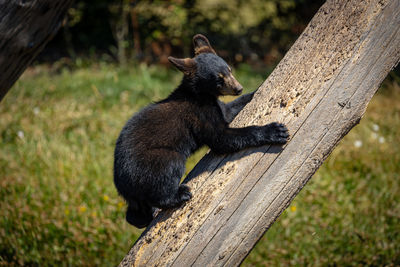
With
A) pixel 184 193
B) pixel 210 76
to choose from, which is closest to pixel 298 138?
pixel 184 193

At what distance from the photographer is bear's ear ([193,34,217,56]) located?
10.7 ft

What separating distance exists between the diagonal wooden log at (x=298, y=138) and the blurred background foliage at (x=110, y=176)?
4.62ft

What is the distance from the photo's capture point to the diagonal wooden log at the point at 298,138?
211cm

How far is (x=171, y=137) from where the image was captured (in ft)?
9.00

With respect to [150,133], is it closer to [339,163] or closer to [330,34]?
[330,34]

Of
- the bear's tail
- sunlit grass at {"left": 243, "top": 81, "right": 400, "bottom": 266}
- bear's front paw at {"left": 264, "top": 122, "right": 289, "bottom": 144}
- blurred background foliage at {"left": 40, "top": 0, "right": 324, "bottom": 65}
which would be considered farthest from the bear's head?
blurred background foliage at {"left": 40, "top": 0, "right": 324, "bottom": 65}

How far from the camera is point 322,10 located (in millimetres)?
2346

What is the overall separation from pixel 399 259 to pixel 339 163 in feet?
4.84

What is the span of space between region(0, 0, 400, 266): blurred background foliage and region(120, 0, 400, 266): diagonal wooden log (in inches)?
55.5

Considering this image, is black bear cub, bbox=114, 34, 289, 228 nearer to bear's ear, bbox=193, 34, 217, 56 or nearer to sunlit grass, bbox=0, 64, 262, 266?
bear's ear, bbox=193, 34, 217, 56

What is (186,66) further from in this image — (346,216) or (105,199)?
(346,216)

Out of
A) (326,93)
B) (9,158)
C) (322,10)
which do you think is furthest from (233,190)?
(9,158)

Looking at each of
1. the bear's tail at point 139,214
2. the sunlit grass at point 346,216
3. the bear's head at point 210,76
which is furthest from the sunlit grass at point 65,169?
the bear's head at point 210,76

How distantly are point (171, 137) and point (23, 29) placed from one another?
3.87ft
